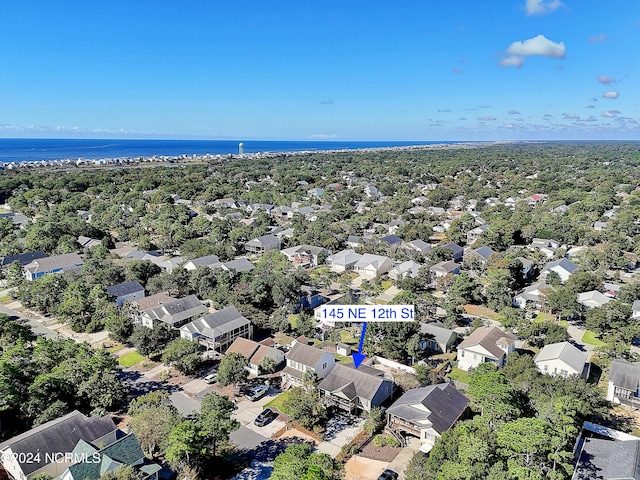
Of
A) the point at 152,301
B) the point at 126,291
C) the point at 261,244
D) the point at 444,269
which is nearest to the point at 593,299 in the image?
the point at 444,269

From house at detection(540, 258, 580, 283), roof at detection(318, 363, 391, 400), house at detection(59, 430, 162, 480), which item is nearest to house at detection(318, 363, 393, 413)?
roof at detection(318, 363, 391, 400)

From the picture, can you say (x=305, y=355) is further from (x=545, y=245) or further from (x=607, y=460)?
(x=545, y=245)

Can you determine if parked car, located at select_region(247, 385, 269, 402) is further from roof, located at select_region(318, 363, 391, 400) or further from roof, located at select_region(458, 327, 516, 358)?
roof, located at select_region(458, 327, 516, 358)

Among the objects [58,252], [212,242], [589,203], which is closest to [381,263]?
[212,242]

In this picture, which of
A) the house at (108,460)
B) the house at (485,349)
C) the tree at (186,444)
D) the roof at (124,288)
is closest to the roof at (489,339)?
the house at (485,349)

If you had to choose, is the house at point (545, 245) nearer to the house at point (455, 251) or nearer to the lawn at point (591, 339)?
the house at point (455, 251)
